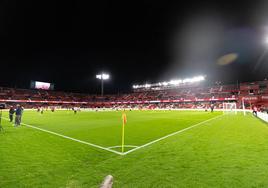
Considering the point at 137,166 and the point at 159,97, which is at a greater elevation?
the point at 159,97

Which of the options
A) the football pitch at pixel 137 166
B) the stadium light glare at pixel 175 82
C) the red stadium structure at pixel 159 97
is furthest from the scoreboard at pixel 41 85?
the football pitch at pixel 137 166

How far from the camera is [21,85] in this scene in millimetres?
97062

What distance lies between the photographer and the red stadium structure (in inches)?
2800

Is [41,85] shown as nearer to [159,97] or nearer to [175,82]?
[159,97]

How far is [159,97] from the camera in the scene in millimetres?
98312

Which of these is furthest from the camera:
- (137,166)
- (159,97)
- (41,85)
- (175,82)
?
(159,97)

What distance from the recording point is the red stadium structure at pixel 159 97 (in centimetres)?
7112

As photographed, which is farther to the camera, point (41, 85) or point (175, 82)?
point (175, 82)

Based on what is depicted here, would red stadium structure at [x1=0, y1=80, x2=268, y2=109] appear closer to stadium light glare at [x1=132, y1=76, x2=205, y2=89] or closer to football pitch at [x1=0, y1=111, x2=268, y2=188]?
stadium light glare at [x1=132, y1=76, x2=205, y2=89]

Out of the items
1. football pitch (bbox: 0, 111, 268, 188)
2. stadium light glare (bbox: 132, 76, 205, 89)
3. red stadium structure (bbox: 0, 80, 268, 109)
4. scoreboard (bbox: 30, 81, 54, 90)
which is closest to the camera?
football pitch (bbox: 0, 111, 268, 188)

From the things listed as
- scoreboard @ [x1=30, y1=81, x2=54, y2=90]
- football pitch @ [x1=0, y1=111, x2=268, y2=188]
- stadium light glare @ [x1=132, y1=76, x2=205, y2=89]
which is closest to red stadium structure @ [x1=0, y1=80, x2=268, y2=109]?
stadium light glare @ [x1=132, y1=76, x2=205, y2=89]

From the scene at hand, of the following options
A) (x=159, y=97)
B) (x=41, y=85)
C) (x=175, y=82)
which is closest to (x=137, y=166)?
(x=159, y=97)

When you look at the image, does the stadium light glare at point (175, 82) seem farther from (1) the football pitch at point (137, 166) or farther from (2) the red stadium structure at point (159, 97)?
(1) the football pitch at point (137, 166)

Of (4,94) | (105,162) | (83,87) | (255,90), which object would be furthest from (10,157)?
(83,87)
